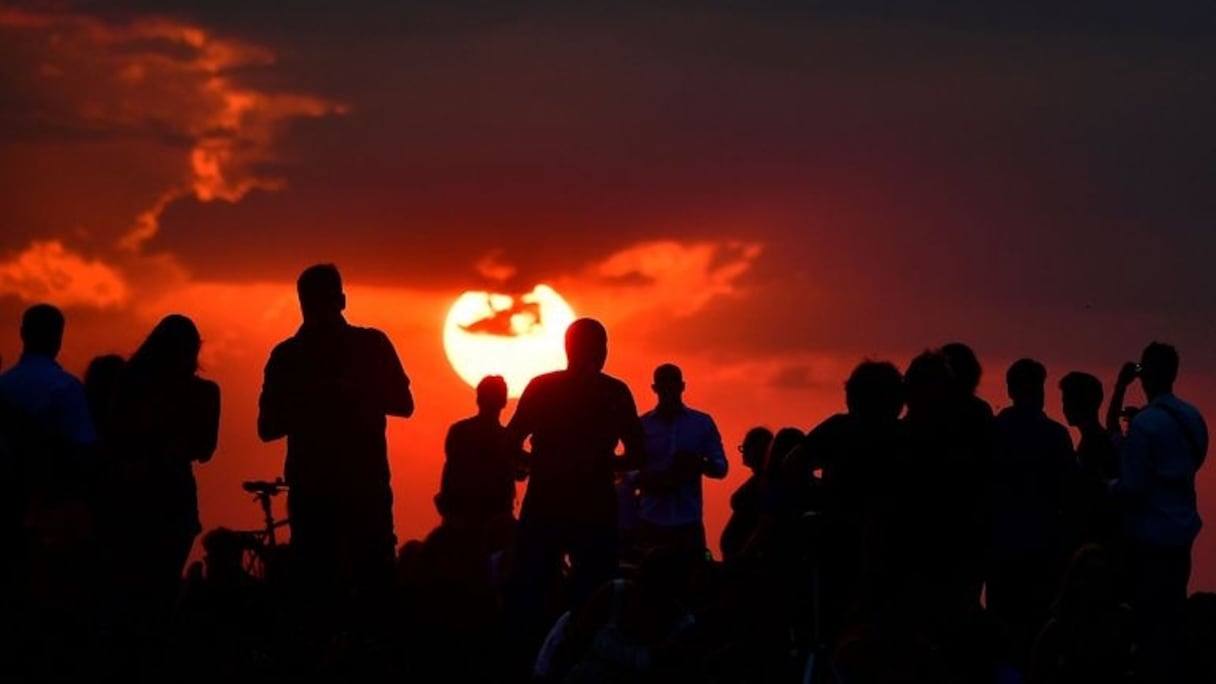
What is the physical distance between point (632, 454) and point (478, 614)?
1419mm

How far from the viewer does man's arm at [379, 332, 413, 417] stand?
1501 centimetres

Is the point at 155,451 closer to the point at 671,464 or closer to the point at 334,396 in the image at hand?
the point at 334,396

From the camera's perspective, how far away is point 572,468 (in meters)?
15.7

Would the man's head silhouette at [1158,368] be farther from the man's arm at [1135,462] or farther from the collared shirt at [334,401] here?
the collared shirt at [334,401]

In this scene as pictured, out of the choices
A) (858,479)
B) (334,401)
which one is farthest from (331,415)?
(858,479)

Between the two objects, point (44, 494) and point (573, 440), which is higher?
point (573, 440)

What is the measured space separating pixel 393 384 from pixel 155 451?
4.74ft

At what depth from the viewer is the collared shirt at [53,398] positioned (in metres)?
13.7

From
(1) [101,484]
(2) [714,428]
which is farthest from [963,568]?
(2) [714,428]

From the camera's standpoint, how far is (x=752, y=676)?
53.9 feet

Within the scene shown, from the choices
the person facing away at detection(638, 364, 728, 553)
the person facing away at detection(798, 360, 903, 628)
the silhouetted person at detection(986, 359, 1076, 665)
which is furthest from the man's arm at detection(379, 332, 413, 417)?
the person facing away at detection(638, 364, 728, 553)

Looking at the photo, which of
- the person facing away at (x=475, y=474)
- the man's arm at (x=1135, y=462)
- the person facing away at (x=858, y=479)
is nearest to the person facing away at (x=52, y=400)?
the person facing away at (x=858, y=479)

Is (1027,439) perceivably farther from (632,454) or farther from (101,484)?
(101,484)

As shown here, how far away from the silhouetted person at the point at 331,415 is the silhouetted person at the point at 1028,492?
4.18m
